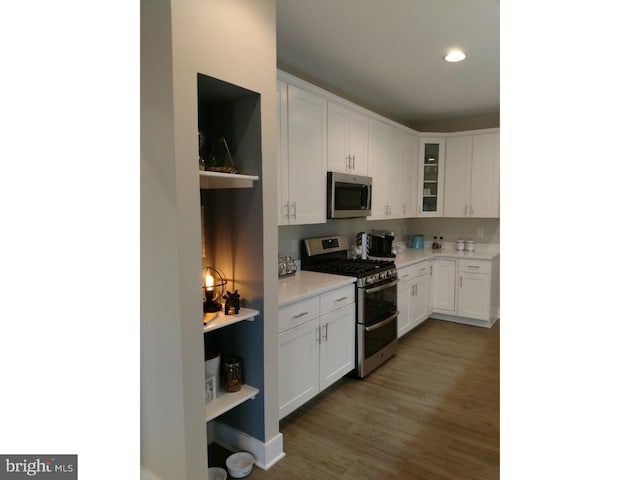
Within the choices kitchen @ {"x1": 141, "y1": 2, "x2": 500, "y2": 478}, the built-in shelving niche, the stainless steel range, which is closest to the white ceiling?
kitchen @ {"x1": 141, "y1": 2, "x2": 500, "y2": 478}

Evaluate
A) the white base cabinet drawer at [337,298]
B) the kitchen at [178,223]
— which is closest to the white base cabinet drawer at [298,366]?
the white base cabinet drawer at [337,298]

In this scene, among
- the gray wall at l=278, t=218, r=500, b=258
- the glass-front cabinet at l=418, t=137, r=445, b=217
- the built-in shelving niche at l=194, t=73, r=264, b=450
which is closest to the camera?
the built-in shelving niche at l=194, t=73, r=264, b=450

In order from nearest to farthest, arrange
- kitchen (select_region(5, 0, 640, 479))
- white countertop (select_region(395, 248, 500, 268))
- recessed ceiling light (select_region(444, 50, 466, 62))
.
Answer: kitchen (select_region(5, 0, 640, 479)) → recessed ceiling light (select_region(444, 50, 466, 62)) → white countertop (select_region(395, 248, 500, 268))

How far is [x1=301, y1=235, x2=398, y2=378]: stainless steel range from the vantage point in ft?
9.80

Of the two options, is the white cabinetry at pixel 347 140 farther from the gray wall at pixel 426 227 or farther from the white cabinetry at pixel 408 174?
the white cabinetry at pixel 408 174

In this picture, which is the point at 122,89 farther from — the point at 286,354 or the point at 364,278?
the point at 364,278

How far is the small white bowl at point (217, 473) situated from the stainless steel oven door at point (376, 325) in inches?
53.9

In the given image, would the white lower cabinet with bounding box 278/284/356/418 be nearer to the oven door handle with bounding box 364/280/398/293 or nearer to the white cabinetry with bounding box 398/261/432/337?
the oven door handle with bounding box 364/280/398/293

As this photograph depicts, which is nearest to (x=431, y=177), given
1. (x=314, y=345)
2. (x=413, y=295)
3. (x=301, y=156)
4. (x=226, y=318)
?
(x=413, y=295)

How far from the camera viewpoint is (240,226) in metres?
1.99

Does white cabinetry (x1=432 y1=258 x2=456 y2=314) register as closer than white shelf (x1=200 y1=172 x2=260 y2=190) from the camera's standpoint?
No

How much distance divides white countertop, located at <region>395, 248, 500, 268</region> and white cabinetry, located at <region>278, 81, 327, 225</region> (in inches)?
53.1

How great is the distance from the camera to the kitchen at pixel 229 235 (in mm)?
1517
